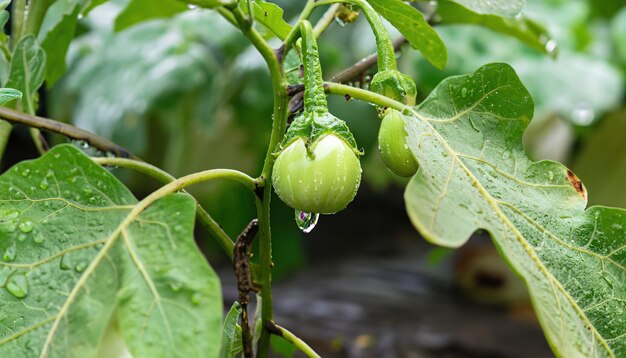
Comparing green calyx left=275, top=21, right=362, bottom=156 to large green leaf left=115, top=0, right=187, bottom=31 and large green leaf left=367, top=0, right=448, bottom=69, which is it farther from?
large green leaf left=115, top=0, right=187, bottom=31

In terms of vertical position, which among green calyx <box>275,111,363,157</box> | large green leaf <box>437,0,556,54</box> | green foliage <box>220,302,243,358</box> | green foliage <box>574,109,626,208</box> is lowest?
green foliage <box>574,109,626,208</box>

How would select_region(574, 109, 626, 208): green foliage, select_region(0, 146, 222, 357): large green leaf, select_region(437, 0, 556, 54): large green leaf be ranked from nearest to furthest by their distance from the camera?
select_region(0, 146, 222, 357): large green leaf → select_region(437, 0, 556, 54): large green leaf → select_region(574, 109, 626, 208): green foliage

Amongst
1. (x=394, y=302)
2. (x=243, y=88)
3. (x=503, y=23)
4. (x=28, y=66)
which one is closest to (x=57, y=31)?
Result: (x=28, y=66)

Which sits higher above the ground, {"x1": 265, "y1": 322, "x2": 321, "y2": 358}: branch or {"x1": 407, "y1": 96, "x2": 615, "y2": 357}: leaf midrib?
{"x1": 407, "y1": 96, "x2": 615, "y2": 357}: leaf midrib

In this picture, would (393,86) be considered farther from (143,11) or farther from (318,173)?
(143,11)

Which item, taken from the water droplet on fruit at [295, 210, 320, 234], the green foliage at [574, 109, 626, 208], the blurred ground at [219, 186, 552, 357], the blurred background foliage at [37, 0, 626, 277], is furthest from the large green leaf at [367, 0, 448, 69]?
the green foliage at [574, 109, 626, 208]

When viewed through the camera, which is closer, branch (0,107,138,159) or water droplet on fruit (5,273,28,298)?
water droplet on fruit (5,273,28,298)

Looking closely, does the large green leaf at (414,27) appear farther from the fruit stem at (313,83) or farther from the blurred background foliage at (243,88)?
the blurred background foliage at (243,88)
